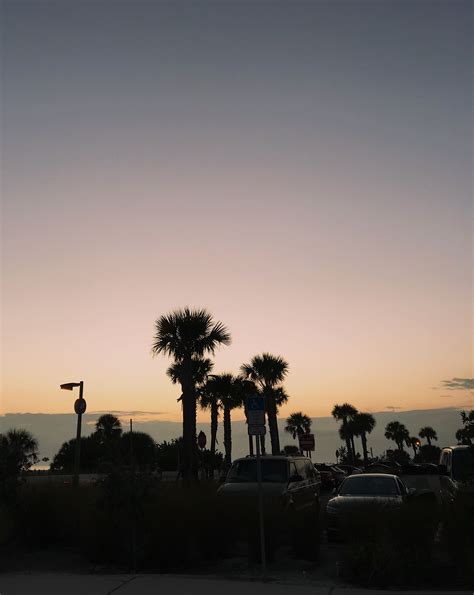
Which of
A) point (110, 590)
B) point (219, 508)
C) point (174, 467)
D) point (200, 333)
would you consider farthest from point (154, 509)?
point (174, 467)

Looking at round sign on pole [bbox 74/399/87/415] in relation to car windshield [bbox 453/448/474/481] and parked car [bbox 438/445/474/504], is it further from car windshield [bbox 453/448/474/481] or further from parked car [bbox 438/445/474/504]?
car windshield [bbox 453/448/474/481]

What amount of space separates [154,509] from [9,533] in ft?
10.6

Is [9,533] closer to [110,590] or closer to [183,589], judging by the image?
[110,590]

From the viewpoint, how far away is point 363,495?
14281 millimetres

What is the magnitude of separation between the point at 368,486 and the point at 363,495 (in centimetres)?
66

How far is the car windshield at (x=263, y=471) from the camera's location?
14953 millimetres

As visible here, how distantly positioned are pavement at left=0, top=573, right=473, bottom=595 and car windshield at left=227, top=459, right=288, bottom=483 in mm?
4829

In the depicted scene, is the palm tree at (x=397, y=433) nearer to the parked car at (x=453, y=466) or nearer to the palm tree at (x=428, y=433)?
the palm tree at (x=428, y=433)

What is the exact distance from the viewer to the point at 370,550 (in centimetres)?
995

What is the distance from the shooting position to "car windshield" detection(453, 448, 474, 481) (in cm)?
1270

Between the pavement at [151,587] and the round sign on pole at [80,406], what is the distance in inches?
439

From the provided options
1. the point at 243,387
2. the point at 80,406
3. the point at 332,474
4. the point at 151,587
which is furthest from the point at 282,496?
the point at 243,387

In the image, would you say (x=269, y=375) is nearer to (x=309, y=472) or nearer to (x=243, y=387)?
(x=243, y=387)

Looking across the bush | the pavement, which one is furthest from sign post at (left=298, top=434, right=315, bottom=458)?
the pavement
